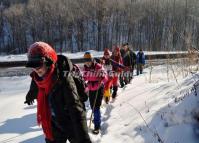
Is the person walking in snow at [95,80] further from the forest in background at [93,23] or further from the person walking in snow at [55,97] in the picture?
the forest in background at [93,23]

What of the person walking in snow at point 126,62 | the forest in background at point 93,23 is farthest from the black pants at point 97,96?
the forest in background at point 93,23

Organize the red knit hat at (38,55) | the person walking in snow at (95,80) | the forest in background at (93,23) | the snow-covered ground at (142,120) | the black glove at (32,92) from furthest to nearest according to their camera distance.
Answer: the forest in background at (93,23)
the person walking in snow at (95,80)
the snow-covered ground at (142,120)
the black glove at (32,92)
the red knit hat at (38,55)

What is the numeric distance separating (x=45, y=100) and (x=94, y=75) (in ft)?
12.5

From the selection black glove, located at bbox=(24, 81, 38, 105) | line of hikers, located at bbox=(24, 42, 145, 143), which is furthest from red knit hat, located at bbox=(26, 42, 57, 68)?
black glove, located at bbox=(24, 81, 38, 105)

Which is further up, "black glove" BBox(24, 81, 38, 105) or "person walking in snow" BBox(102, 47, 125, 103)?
"black glove" BBox(24, 81, 38, 105)

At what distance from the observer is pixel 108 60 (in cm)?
1244

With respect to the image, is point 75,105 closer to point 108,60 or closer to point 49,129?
point 49,129

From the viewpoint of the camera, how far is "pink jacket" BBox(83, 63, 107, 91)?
757 cm

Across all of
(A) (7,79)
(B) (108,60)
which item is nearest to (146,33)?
(A) (7,79)

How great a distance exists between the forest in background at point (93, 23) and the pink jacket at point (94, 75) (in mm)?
52997

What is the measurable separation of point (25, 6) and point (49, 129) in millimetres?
62236

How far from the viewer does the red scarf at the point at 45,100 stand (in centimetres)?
361

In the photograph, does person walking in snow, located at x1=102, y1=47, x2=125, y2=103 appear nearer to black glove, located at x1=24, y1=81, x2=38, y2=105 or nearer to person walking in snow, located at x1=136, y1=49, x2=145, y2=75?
black glove, located at x1=24, y1=81, x2=38, y2=105

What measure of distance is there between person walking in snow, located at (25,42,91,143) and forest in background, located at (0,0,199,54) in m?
56.9
